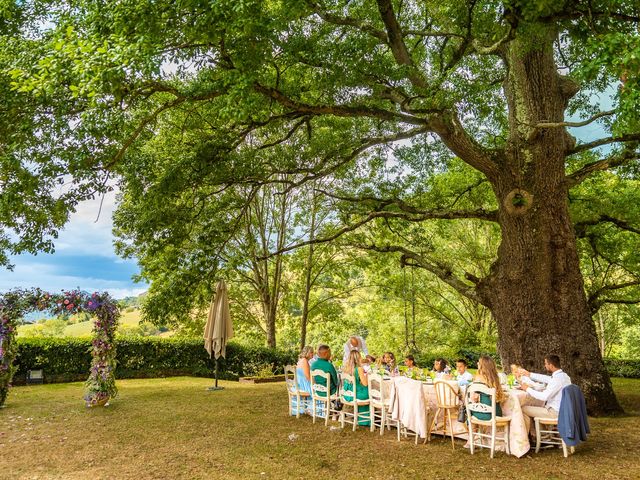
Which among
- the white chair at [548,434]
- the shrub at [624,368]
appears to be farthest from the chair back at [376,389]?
the shrub at [624,368]

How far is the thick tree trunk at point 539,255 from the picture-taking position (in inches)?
343

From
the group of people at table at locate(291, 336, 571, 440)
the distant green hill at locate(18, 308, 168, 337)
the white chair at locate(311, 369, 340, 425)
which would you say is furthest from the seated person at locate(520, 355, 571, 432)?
the distant green hill at locate(18, 308, 168, 337)

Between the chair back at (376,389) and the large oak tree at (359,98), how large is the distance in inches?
112

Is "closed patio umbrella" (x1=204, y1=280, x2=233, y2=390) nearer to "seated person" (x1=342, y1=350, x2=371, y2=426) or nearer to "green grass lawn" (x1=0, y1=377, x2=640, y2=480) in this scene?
"green grass lawn" (x1=0, y1=377, x2=640, y2=480)

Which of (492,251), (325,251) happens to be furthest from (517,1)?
(492,251)

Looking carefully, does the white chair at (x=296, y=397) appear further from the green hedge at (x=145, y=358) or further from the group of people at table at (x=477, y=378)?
the green hedge at (x=145, y=358)

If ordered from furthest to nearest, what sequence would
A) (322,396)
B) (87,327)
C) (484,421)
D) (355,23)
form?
(87,327) → (355,23) → (322,396) → (484,421)

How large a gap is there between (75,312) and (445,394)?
784 cm

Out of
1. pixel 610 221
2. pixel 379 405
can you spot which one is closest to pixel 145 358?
pixel 379 405

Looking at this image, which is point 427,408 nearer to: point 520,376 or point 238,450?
point 520,376

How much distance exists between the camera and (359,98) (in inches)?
374

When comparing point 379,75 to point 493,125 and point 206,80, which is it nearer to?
point 206,80

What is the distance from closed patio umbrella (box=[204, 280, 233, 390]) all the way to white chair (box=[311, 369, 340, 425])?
4.68 m

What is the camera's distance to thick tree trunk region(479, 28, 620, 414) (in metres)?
8.71
